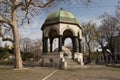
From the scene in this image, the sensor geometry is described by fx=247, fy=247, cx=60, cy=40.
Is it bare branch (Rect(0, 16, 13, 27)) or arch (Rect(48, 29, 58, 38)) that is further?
arch (Rect(48, 29, 58, 38))

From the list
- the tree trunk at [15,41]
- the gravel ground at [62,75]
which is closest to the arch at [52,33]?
the tree trunk at [15,41]

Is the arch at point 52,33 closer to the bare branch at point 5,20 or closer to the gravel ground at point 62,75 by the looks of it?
the bare branch at point 5,20

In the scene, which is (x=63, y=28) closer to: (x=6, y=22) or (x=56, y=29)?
(x=56, y=29)

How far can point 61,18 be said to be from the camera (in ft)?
123

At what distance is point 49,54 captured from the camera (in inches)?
1495

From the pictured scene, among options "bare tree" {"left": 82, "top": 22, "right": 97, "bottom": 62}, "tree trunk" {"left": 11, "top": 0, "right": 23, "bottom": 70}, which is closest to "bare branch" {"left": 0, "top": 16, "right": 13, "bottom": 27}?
"tree trunk" {"left": 11, "top": 0, "right": 23, "bottom": 70}

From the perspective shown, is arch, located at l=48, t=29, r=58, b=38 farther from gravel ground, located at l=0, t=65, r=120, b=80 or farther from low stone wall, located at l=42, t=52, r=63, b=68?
gravel ground, located at l=0, t=65, r=120, b=80

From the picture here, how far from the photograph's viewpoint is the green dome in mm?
37344

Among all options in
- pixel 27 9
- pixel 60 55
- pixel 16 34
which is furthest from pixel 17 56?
pixel 60 55

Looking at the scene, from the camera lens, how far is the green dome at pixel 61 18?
1470 inches

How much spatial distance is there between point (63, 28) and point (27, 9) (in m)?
11.5

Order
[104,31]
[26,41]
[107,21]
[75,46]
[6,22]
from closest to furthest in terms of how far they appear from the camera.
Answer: [6,22] → [75,46] → [107,21] → [104,31] → [26,41]

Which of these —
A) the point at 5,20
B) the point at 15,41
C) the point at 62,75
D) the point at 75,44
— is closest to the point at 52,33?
the point at 75,44

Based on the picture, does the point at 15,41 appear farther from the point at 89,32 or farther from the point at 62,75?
the point at 89,32
